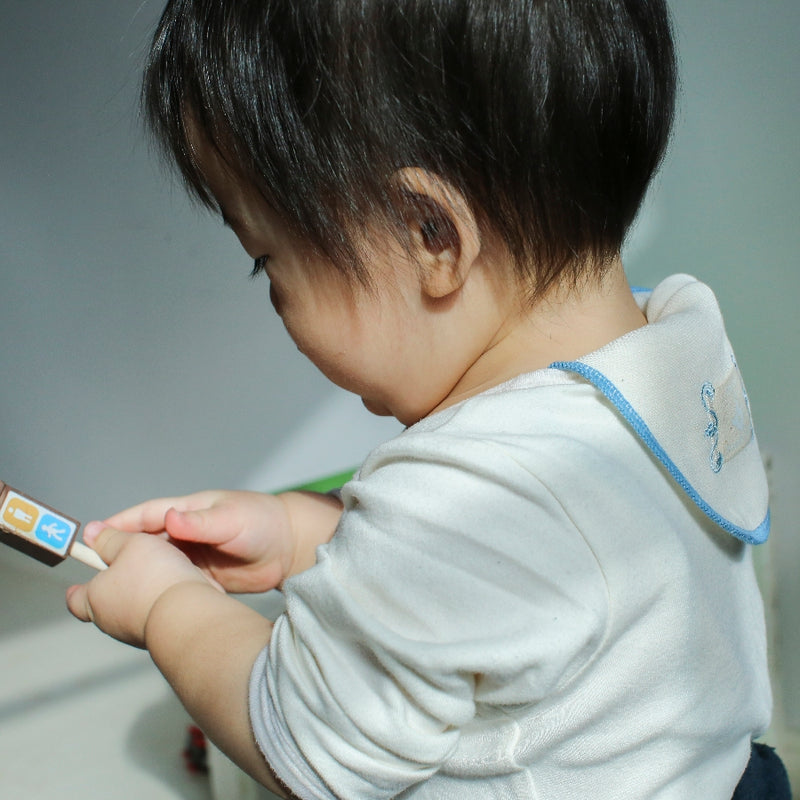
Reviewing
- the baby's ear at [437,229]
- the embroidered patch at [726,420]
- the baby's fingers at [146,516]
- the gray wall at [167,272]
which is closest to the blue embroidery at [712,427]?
the embroidered patch at [726,420]

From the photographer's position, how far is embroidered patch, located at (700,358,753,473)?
1.61 feet

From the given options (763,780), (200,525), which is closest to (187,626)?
(200,525)

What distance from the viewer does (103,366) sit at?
90 cm

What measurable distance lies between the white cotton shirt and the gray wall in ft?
1.59

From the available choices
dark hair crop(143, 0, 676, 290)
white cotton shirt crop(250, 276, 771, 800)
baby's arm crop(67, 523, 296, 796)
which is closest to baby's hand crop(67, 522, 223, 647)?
baby's arm crop(67, 523, 296, 796)

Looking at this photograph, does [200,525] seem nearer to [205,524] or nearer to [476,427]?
[205,524]

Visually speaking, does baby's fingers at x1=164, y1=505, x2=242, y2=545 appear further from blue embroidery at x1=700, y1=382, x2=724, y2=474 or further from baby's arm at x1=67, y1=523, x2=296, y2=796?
blue embroidery at x1=700, y1=382, x2=724, y2=474

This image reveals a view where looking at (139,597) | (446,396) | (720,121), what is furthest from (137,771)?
(720,121)

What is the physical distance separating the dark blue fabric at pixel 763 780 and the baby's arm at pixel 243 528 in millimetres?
329

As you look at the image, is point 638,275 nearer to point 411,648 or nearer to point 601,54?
point 601,54

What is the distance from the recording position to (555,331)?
498mm

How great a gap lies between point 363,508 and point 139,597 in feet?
0.61

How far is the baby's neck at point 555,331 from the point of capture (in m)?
0.50

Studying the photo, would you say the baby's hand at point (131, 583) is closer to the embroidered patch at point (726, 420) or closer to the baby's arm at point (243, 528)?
the baby's arm at point (243, 528)
